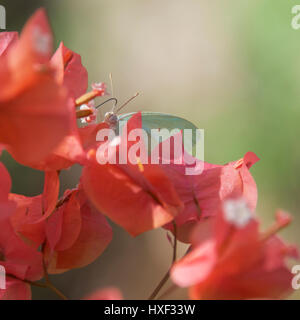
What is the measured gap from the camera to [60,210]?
268 millimetres

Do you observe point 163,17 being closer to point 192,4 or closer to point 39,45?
point 192,4

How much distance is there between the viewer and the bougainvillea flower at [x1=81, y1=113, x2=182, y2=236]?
23cm

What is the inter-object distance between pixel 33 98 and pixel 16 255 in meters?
0.11

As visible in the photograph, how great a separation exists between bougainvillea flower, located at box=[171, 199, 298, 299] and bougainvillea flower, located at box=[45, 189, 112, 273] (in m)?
0.10

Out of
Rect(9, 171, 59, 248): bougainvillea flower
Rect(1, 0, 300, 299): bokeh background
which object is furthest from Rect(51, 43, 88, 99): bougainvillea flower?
Rect(1, 0, 300, 299): bokeh background

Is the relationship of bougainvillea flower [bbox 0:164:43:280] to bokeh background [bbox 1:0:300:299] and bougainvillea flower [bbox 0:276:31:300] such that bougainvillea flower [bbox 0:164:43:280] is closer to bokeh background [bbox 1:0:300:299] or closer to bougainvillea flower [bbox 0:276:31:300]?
bougainvillea flower [bbox 0:276:31:300]

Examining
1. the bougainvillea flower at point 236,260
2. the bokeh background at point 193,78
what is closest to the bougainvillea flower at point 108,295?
the bougainvillea flower at point 236,260

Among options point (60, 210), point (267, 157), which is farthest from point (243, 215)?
point (267, 157)

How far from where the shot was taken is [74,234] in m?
0.27

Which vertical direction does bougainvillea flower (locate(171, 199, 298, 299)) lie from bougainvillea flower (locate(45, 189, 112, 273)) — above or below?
above

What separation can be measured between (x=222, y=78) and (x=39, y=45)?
1.50 meters

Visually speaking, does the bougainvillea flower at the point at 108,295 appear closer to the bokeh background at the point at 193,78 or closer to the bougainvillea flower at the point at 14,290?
the bougainvillea flower at the point at 14,290

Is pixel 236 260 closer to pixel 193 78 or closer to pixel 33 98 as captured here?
pixel 33 98

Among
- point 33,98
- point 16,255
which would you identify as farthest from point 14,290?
point 33,98
